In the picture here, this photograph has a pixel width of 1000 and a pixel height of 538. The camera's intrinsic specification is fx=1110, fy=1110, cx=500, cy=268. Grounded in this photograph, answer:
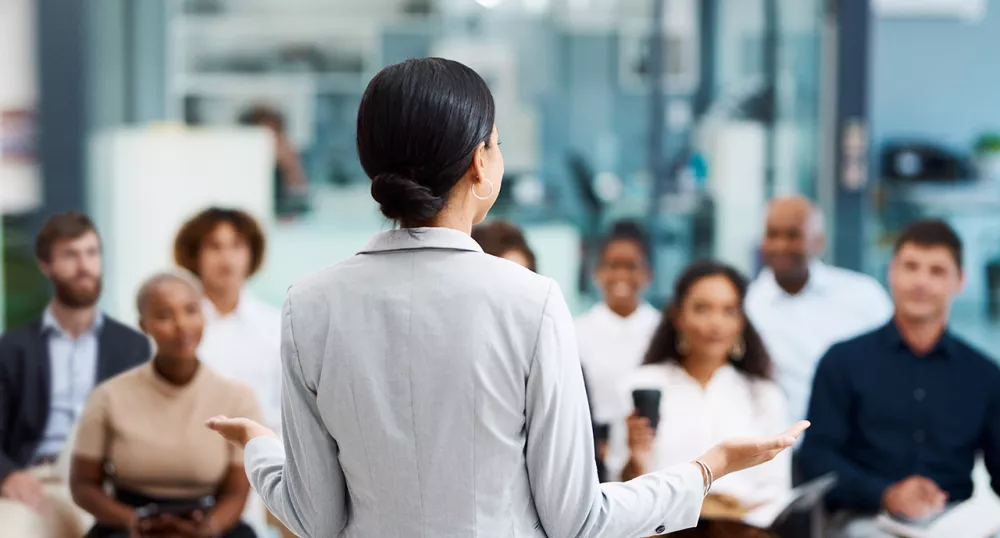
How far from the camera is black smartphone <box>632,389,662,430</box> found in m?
2.45

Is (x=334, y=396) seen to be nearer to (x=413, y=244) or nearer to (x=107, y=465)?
(x=413, y=244)

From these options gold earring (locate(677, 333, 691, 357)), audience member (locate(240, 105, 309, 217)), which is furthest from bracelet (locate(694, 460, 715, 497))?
audience member (locate(240, 105, 309, 217))

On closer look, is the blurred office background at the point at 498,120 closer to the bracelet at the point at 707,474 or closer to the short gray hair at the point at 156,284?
the short gray hair at the point at 156,284

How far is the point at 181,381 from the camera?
9.14ft

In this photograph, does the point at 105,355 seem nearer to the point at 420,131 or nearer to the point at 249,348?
the point at 249,348

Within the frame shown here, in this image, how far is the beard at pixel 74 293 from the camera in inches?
117

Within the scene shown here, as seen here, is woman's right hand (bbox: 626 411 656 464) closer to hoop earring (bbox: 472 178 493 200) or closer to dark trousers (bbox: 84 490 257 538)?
dark trousers (bbox: 84 490 257 538)

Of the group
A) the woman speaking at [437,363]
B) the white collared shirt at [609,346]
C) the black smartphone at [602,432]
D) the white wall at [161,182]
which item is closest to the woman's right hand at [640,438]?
the black smartphone at [602,432]

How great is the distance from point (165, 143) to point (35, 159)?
0.53 meters

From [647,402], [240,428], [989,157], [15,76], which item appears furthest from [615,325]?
[989,157]

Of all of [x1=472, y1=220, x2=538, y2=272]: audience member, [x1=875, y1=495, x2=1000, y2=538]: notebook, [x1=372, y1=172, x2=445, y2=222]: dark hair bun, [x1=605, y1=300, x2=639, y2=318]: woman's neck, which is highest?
[x1=372, y1=172, x2=445, y2=222]: dark hair bun

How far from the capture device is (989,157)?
27.3 feet

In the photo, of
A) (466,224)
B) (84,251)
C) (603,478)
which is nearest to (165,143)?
(84,251)

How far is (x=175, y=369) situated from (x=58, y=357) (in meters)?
0.40
